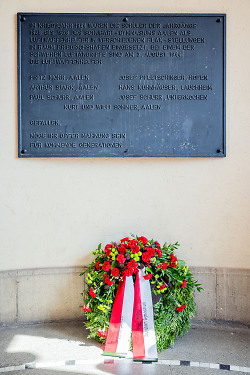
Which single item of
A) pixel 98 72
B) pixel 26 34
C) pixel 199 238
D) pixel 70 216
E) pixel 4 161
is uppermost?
pixel 26 34

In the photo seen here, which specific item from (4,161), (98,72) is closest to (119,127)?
(98,72)

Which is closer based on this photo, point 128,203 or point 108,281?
point 108,281

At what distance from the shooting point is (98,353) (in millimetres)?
2842

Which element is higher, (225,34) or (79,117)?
(225,34)

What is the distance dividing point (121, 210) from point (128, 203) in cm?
9

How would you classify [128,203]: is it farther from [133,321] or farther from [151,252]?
[133,321]

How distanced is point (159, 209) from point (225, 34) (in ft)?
5.41

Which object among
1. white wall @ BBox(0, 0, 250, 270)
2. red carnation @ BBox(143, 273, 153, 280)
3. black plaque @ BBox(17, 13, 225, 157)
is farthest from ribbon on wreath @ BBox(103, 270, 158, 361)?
black plaque @ BBox(17, 13, 225, 157)

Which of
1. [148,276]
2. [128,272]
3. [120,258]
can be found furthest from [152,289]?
[120,258]

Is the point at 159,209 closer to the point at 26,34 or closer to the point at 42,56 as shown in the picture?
the point at 42,56

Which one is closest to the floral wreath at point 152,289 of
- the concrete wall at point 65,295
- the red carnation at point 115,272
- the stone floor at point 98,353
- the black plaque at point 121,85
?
the red carnation at point 115,272

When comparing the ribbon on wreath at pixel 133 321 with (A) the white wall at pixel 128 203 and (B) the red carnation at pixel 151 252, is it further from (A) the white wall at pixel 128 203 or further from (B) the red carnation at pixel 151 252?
(A) the white wall at pixel 128 203

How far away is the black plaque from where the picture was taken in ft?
10.7

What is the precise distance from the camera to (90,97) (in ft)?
10.8
